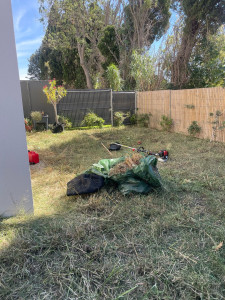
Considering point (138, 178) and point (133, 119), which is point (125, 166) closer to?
point (138, 178)

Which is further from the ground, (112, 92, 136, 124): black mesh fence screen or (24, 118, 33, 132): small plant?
(112, 92, 136, 124): black mesh fence screen

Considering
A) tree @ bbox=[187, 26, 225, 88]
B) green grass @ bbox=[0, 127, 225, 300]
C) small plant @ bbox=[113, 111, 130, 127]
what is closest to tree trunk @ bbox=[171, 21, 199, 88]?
tree @ bbox=[187, 26, 225, 88]

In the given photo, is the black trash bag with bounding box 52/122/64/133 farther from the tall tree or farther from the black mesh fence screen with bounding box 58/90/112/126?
the tall tree

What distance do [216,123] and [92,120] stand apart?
4.92m

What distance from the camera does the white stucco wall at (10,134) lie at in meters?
1.63

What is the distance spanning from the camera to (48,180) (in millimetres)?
3150

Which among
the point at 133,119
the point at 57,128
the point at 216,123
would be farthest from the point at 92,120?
the point at 216,123

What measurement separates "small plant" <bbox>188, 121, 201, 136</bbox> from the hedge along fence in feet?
0.29

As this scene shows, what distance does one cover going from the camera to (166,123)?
6.92 meters

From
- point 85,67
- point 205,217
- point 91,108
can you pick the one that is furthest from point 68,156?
point 85,67

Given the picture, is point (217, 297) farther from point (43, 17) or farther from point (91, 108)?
point (43, 17)

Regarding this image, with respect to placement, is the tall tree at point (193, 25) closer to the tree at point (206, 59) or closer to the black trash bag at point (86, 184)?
the tree at point (206, 59)

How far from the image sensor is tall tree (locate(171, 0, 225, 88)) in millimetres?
7875

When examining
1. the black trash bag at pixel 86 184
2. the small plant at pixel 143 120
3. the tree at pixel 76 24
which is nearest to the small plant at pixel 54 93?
the small plant at pixel 143 120
